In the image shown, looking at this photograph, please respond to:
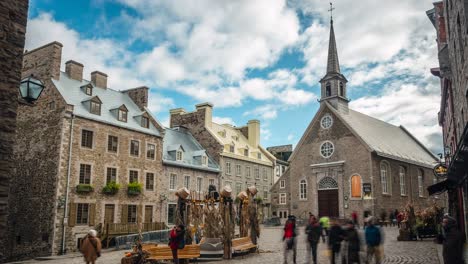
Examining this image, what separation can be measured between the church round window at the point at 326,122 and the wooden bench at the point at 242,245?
22737 mm

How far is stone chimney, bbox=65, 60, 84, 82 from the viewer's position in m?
29.8

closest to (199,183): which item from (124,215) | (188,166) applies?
(188,166)

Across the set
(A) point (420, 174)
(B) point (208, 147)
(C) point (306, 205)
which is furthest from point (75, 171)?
(A) point (420, 174)

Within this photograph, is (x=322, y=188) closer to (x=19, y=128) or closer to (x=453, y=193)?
(x=453, y=193)

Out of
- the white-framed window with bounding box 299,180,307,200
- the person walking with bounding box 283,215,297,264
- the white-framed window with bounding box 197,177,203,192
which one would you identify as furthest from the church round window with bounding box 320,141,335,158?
the person walking with bounding box 283,215,297,264

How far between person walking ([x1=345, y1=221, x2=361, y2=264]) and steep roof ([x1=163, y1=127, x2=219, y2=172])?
23.5 meters

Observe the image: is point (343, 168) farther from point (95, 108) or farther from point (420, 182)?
point (95, 108)

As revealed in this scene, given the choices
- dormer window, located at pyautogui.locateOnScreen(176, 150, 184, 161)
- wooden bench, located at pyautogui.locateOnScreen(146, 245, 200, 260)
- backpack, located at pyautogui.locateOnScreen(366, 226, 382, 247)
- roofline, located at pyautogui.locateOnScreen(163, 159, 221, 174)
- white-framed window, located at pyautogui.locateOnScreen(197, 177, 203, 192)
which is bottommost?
wooden bench, located at pyautogui.locateOnScreen(146, 245, 200, 260)

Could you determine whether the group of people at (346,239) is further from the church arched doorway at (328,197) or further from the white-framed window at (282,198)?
the white-framed window at (282,198)

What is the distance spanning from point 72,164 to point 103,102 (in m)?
6.26

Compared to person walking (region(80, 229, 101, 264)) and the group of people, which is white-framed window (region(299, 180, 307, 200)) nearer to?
the group of people

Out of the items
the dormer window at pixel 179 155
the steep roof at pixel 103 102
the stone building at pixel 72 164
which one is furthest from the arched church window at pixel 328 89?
the stone building at pixel 72 164

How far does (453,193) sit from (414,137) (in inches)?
1256

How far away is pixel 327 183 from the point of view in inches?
1471
